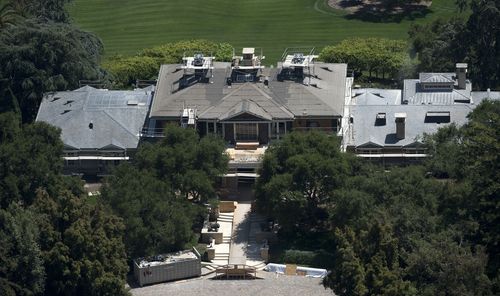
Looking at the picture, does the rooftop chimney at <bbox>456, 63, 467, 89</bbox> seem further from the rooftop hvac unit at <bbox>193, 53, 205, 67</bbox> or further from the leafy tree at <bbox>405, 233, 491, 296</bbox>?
the leafy tree at <bbox>405, 233, 491, 296</bbox>

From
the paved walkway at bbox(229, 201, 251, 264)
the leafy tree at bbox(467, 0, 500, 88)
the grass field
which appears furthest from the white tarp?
the grass field

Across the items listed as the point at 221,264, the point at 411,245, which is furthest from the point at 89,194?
the point at 411,245

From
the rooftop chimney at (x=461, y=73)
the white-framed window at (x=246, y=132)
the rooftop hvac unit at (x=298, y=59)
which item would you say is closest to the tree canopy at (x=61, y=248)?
the white-framed window at (x=246, y=132)

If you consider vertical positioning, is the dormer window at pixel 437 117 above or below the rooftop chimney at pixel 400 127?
above

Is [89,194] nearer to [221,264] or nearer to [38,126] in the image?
[38,126]

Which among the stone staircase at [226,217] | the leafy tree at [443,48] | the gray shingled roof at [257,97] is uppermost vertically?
the leafy tree at [443,48]

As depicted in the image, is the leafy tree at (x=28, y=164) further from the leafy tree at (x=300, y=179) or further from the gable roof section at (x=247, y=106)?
the leafy tree at (x=300, y=179)

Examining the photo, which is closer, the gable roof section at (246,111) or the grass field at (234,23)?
the gable roof section at (246,111)
